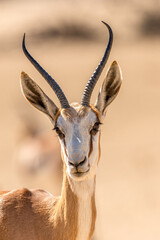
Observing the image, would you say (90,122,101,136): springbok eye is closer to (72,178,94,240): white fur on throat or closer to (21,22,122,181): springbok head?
(21,22,122,181): springbok head

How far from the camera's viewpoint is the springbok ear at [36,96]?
659 centimetres

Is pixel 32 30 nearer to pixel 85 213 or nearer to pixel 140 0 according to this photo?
pixel 140 0

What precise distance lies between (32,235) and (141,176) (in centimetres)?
1068

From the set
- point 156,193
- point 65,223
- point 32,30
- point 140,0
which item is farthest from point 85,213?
point 140,0

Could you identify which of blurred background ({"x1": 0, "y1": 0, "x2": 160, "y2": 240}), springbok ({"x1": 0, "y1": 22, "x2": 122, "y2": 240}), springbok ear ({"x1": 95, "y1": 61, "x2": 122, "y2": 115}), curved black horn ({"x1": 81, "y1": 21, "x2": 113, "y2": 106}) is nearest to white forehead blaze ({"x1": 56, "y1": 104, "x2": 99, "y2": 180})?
springbok ({"x1": 0, "y1": 22, "x2": 122, "y2": 240})

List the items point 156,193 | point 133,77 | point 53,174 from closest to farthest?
point 53,174 → point 156,193 → point 133,77

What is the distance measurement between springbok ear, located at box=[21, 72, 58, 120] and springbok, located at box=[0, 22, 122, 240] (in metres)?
0.01

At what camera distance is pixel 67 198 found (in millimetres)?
6289

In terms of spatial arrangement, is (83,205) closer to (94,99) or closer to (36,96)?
(36,96)

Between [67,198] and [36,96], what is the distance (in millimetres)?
1216

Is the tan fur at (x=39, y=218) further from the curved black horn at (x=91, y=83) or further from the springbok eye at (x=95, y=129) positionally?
the curved black horn at (x=91, y=83)

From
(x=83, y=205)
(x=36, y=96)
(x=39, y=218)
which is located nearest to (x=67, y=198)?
(x=83, y=205)

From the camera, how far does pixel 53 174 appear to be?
1392 cm

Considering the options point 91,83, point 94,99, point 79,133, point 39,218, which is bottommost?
point 39,218
